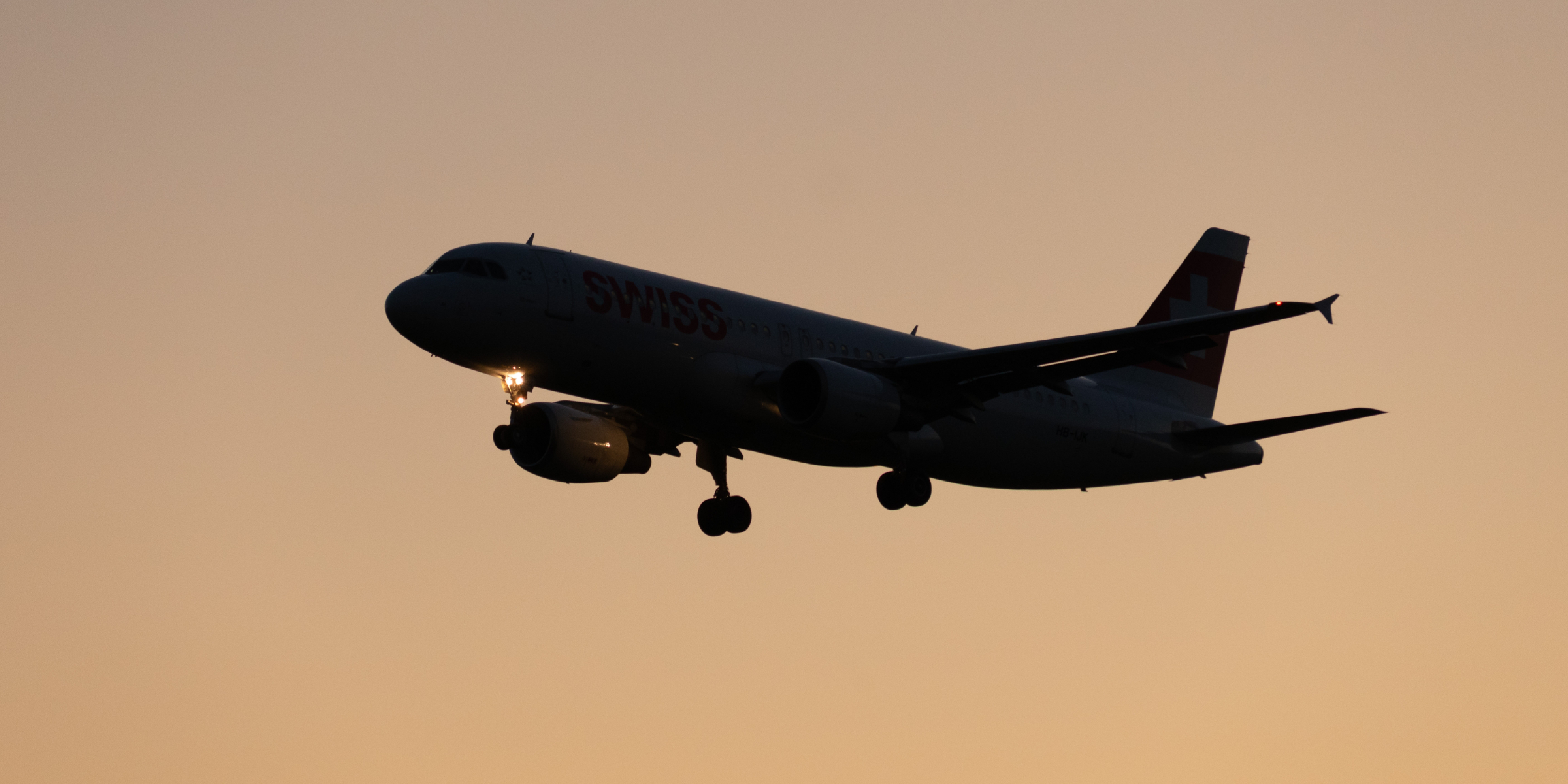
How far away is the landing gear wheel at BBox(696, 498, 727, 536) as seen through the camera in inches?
1673

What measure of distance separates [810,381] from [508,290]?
6390mm

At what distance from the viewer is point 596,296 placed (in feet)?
117

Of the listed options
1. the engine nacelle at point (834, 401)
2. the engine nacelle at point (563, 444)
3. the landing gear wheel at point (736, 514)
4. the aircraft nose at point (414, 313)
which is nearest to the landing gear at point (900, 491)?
the engine nacelle at point (834, 401)

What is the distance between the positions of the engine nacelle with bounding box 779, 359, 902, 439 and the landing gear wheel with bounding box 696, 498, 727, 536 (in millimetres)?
6337

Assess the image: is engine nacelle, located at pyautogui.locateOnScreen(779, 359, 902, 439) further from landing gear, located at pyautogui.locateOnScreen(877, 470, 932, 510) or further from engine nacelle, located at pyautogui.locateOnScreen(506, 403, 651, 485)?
engine nacelle, located at pyautogui.locateOnScreen(506, 403, 651, 485)

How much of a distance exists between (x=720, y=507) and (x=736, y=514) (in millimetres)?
423

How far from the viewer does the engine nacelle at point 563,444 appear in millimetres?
40250

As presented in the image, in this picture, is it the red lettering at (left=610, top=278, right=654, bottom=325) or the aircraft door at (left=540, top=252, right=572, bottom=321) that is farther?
the red lettering at (left=610, top=278, right=654, bottom=325)

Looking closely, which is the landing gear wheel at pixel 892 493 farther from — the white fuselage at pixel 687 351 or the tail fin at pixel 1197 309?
the tail fin at pixel 1197 309

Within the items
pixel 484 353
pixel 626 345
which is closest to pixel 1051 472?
pixel 626 345

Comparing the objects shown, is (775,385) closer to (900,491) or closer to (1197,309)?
(900,491)

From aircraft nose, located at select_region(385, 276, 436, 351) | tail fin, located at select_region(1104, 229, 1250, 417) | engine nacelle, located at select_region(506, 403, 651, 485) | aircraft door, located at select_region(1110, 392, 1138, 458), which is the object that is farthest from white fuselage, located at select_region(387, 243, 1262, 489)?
tail fin, located at select_region(1104, 229, 1250, 417)

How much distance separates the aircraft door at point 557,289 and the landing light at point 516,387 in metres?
1.43

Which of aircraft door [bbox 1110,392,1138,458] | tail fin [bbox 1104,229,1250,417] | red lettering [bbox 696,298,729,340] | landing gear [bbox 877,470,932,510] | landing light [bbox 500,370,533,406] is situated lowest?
landing light [bbox 500,370,533,406]
